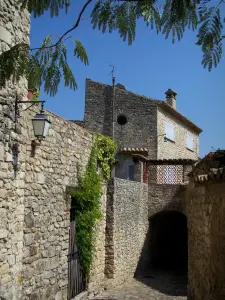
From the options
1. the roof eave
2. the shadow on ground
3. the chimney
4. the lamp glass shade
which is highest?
the chimney

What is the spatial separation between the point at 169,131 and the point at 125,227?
30.9 feet

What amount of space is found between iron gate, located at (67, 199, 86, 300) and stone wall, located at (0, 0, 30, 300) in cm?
303

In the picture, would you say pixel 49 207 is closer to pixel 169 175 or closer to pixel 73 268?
pixel 73 268

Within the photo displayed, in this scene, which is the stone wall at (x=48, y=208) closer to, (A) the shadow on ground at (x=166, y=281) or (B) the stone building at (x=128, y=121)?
(A) the shadow on ground at (x=166, y=281)

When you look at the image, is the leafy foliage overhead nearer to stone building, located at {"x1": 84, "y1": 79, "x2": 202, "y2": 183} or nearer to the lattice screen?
the lattice screen

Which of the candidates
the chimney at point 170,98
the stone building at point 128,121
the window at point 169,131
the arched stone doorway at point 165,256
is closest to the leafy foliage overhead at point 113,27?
the arched stone doorway at point 165,256

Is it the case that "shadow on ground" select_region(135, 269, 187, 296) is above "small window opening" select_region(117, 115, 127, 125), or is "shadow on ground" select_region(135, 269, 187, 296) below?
below

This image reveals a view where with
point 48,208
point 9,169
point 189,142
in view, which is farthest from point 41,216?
point 189,142

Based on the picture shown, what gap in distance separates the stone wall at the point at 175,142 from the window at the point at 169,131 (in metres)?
0.23

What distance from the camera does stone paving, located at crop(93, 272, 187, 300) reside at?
34.3 feet

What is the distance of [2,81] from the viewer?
2.81 metres

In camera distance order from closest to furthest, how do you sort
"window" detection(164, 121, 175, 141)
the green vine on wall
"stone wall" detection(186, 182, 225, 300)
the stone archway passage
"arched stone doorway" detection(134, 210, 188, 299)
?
"stone wall" detection(186, 182, 225, 300) < the green vine on wall < "arched stone doorway" detection(134, 210, 188, 299) < the stone archway passage < "window" detection(164, 121, 175, 141)

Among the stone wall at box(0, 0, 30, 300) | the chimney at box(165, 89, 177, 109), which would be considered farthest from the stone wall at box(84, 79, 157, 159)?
the stone wall at box(0, 0, 30, 300)

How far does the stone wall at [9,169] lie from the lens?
504cm
